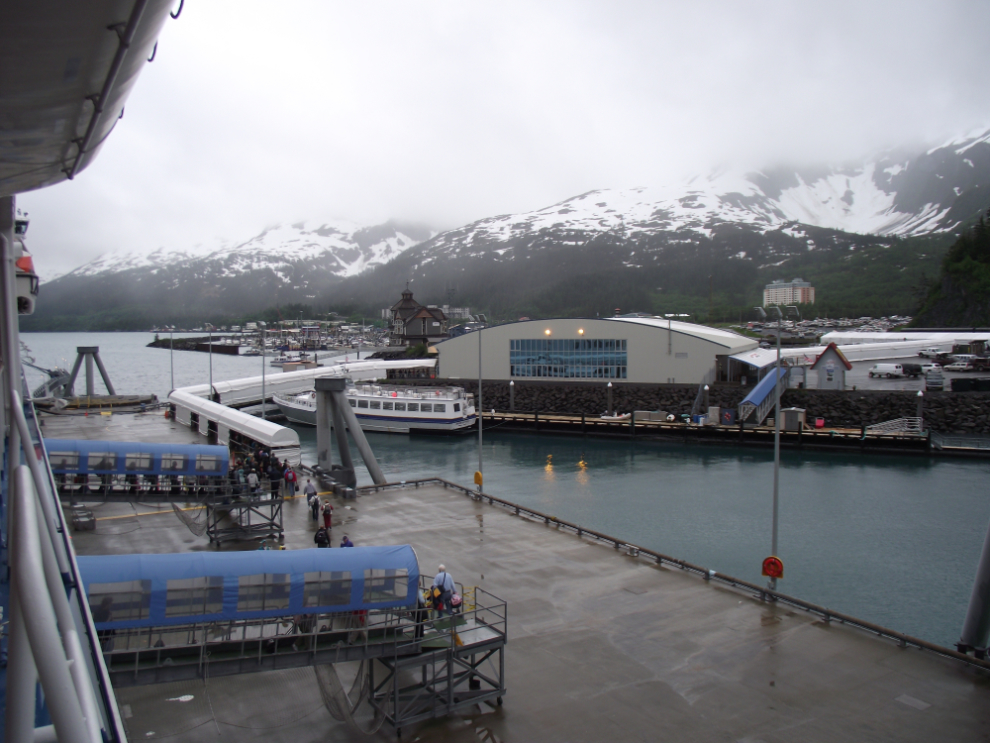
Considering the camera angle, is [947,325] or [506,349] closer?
[506,349]

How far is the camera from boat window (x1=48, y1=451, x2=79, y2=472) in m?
18.3

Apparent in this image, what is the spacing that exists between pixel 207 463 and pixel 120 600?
34.9 ft

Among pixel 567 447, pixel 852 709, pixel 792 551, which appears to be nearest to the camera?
pixel 852 709

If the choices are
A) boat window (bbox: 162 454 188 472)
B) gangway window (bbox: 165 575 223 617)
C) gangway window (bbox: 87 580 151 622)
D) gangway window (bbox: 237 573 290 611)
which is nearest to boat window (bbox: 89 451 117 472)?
boat window (bbox: 162 454 188 472)

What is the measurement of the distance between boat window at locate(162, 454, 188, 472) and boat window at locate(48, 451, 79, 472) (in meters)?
2.16

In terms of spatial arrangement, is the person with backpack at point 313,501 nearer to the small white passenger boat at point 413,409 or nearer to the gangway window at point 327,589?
the gangway window at point 327,589

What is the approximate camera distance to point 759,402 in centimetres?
4409

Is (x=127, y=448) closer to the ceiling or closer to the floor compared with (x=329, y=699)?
closer to the ceiling

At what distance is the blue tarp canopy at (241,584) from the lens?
32.8 feet

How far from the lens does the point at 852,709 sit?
34.4 ft

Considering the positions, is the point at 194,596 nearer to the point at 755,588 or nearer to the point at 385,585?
the point at 385,585

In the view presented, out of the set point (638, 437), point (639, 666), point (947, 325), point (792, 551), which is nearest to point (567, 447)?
point (638, 437)

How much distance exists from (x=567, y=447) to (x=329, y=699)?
117ft

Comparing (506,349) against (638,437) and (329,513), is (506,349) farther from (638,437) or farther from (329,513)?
(329,513)
